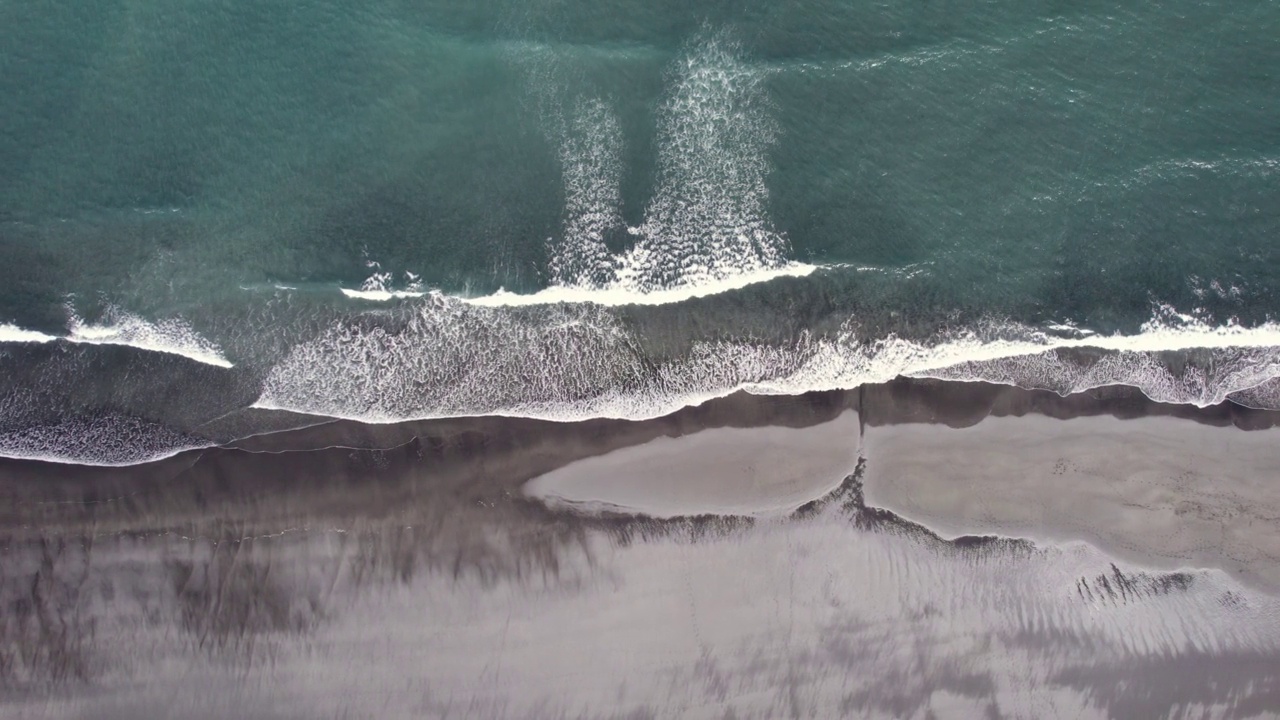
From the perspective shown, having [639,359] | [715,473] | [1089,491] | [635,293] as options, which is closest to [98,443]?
[639,359]

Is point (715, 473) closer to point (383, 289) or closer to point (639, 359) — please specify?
point (639, 359)

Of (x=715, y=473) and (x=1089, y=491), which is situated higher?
(x=715, y=473)

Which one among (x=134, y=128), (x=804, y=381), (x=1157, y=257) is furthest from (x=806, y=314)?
(x=134, y=128)

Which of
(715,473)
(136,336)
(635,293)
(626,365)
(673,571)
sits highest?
(635,293)

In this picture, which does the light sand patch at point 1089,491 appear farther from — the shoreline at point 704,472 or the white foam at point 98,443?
the white foam at point 98,443

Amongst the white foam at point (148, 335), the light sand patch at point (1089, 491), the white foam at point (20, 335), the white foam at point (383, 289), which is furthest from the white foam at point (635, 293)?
the white foam at point (20, 335)

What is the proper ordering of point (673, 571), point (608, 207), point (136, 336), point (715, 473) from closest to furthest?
point (673, 571), point (715, 473), point (136, 336), point (608, 207)
